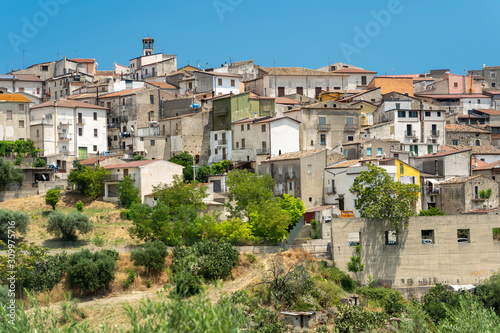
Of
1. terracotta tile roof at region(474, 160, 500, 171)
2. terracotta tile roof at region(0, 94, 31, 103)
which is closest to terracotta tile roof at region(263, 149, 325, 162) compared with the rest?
terracotta tile roof at region(474, 160, 500, 171)

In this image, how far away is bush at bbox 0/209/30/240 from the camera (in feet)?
147

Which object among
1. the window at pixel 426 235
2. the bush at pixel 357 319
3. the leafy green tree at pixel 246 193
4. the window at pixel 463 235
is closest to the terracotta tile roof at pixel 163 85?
the leafy green tree at pixel 246 193

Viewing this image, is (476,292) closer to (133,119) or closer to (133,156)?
(133,156)

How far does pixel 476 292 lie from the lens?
142ft

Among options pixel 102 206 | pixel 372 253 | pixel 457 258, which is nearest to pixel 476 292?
pixel 457 258

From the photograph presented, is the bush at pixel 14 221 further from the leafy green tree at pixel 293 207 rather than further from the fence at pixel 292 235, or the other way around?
the leafy green tree at pixel 293 207

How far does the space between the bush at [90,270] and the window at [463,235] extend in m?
22.1

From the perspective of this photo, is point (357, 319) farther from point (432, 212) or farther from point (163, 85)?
point (163, 85)

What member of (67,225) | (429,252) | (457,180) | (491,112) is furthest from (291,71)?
(67,225)

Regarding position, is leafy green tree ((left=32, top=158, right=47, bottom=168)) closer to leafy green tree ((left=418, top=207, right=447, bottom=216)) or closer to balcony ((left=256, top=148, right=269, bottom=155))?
balcony ((left=256, top=148, right=269, bottom=155))

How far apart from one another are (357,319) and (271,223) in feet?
36.4

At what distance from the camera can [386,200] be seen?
4512 centimetres

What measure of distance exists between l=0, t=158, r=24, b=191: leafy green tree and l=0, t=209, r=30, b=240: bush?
11.4 m

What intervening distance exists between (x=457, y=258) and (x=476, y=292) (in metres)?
2.61
